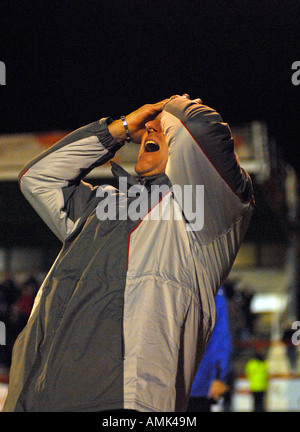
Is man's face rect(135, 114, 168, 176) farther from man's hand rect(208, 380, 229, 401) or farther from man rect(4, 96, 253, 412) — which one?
man's hand rect(208, 380, 229, 401)

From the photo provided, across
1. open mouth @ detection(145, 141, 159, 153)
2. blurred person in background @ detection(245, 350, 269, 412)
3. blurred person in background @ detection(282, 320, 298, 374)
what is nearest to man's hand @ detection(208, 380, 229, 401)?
open mouth @ detection(145, 141, 159, 153)

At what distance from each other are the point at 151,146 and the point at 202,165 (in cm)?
30

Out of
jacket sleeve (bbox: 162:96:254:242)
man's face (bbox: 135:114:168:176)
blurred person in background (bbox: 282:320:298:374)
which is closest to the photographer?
jacket sleeve (bbox: 162:96:254:242)

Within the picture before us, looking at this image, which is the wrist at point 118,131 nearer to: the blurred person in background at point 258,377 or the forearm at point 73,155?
the forearm at point 73,155

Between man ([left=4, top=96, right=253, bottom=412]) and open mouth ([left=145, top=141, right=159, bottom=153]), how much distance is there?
0.04m

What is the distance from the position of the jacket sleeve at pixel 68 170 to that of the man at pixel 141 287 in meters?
0.03

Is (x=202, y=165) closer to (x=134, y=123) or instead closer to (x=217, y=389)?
(x=134, y=123)

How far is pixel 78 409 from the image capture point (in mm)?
1551

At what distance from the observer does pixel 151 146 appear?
199 centimetres

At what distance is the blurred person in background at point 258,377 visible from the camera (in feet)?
24.6

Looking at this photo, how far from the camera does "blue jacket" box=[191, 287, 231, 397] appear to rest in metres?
3.20

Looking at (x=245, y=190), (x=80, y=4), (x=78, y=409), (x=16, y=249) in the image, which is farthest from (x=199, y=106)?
(x=16, y=249)

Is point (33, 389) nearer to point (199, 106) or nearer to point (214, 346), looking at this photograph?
point (199, 106)

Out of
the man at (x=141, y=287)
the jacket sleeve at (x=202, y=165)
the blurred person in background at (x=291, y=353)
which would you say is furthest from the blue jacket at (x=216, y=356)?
the blurred person in background at (x=291, y=353)
